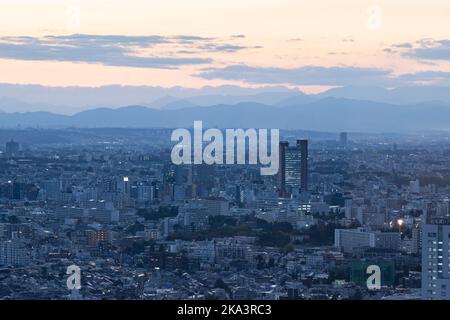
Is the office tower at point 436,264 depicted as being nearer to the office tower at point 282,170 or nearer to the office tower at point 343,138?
the office tower at point 282,170

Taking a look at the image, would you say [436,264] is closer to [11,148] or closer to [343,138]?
[343,138]

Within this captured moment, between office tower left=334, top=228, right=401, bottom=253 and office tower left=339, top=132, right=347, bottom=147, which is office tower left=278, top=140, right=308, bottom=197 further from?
office tower left=334, top=228, right=401, bottom=253

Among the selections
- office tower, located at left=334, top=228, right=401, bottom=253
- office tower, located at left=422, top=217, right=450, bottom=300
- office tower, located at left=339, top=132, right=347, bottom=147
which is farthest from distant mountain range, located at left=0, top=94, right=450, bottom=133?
office tower, located at left=422, top=217, right=450, bottom=300

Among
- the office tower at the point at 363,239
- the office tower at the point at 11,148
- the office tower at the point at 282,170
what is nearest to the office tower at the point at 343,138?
the office tower at the point at 282,170

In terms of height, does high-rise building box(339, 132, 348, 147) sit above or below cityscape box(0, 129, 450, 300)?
above

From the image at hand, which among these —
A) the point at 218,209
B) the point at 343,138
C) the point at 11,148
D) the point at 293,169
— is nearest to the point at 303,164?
the point at 293,169

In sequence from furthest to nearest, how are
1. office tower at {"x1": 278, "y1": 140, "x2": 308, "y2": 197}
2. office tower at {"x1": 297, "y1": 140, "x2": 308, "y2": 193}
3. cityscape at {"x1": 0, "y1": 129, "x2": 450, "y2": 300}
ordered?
1. office tower at {"x1": 297, "y1": 140, "x2": 308, "y2": 193}
2. office tower at {"x1": 278, "y1": 140, "x2": 308, "y2": 197}
3. cityscape at {"x1": 0, "y1": 129, "x2": 450, "y2": 300}
